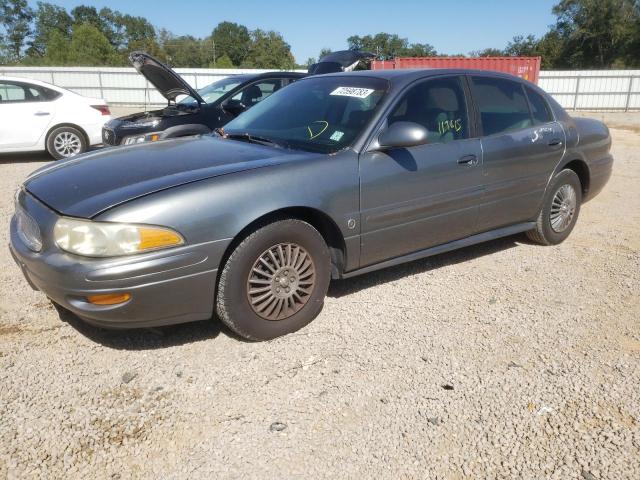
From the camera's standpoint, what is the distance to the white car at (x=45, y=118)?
8.91 m

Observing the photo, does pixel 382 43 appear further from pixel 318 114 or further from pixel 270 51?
pixel 318 114

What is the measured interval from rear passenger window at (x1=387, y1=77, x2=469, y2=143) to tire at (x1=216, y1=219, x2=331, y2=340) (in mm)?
1133

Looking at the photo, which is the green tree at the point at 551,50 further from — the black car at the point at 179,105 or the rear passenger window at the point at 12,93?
the rear passenger window at the point at 12,93

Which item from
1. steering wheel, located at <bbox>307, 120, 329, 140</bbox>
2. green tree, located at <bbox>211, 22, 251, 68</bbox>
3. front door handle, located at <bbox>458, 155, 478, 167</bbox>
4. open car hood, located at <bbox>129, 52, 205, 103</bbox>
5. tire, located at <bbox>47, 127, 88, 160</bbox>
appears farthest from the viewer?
green tree, located at <bbox>211, 22, 251, 68</bbox>

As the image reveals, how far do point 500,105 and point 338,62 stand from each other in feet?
22.9

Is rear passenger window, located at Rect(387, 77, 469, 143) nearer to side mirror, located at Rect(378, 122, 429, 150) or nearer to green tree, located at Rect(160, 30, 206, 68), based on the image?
side mirror, located at Rect(378, 122, 429, 150)

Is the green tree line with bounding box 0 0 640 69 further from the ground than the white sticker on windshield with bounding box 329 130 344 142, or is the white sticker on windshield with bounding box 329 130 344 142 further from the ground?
the green tree line with bounding box 0 0 640 69

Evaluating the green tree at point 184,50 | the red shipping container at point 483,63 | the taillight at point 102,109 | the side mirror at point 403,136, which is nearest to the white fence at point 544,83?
the red shipping container at point 483,63

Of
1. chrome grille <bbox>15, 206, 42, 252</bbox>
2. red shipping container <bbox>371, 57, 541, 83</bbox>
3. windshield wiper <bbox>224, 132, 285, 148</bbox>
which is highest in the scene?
red shipping container <bbox>371, 57, 541, 83</bbox>

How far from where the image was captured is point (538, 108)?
15.1ft

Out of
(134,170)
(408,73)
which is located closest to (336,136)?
(408,73)

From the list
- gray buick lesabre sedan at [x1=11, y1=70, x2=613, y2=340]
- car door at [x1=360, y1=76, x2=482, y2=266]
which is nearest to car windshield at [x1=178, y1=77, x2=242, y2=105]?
gray buick lesabre sedan at [x1=11, y1=70, x2=613, y2=340]

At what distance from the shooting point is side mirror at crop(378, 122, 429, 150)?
3.29 metres

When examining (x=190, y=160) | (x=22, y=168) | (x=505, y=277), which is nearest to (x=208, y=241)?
(x=190, y=160)
